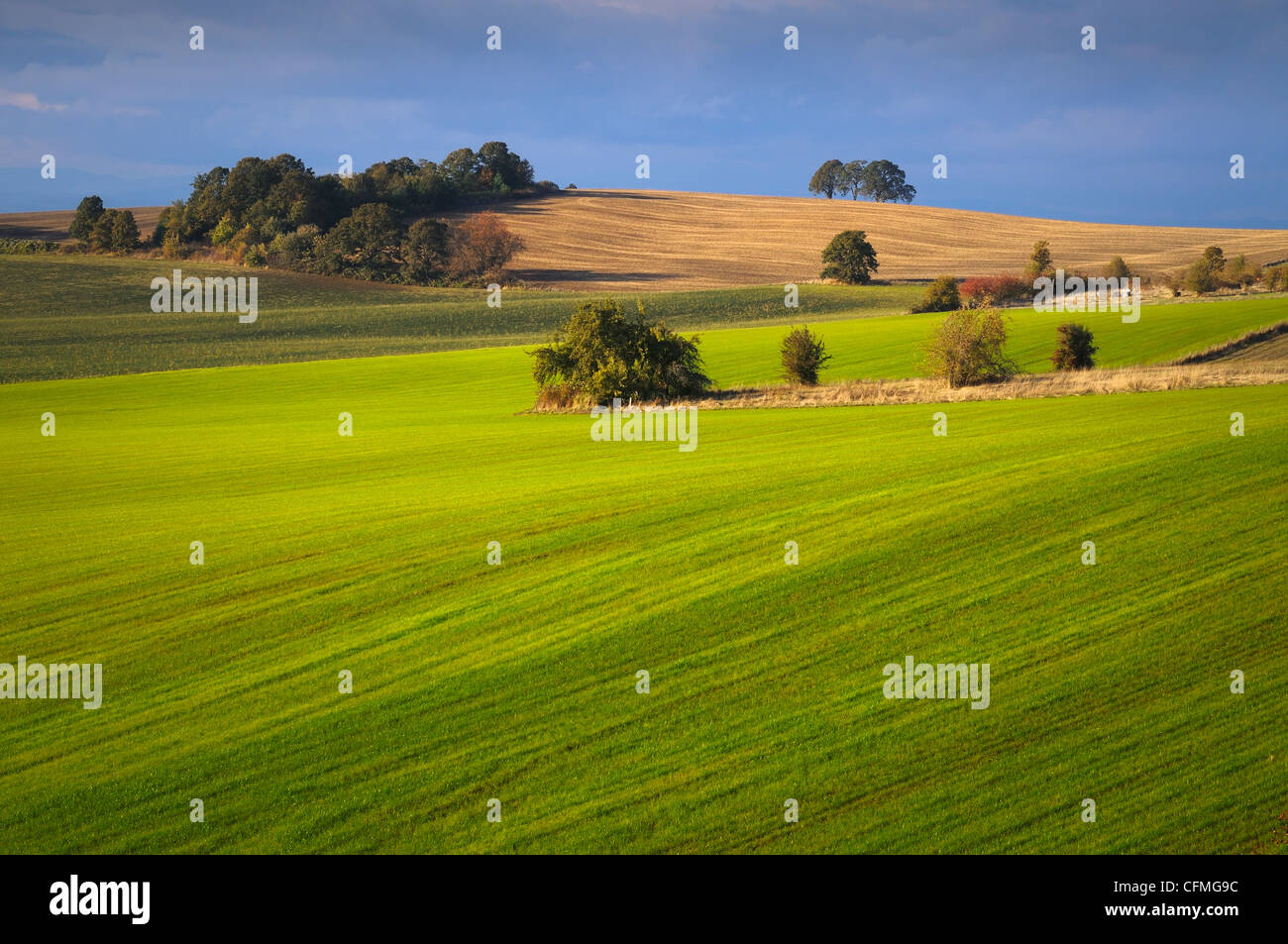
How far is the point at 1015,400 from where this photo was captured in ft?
119

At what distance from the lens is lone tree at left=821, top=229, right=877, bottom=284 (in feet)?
329

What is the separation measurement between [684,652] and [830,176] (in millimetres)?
175435

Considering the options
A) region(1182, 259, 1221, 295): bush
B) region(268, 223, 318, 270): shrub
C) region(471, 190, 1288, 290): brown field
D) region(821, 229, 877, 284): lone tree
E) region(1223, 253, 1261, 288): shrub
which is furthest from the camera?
region(471, 190, 1288, 290): brown field

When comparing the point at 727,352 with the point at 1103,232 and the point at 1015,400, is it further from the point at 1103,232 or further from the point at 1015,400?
the point at 1103,232

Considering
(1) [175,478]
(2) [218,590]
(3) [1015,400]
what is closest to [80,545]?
(2) [218,590]

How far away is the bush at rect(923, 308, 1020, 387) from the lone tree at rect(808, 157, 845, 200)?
467ft

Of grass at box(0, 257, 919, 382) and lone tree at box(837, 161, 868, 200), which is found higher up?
lone tree at box(837, 161, 868, 200)

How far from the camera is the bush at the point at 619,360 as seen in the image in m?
44.3

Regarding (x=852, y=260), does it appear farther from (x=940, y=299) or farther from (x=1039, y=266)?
(x=940, y=299)

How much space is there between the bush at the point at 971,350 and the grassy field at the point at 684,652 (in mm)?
17415

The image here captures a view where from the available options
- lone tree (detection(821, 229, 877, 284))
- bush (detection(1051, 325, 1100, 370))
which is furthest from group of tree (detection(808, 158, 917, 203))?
bush (detection(1051, 325, 1100, 370))

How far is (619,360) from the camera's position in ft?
145

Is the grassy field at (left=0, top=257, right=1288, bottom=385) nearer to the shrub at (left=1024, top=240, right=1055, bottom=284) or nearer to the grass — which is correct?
the grass
